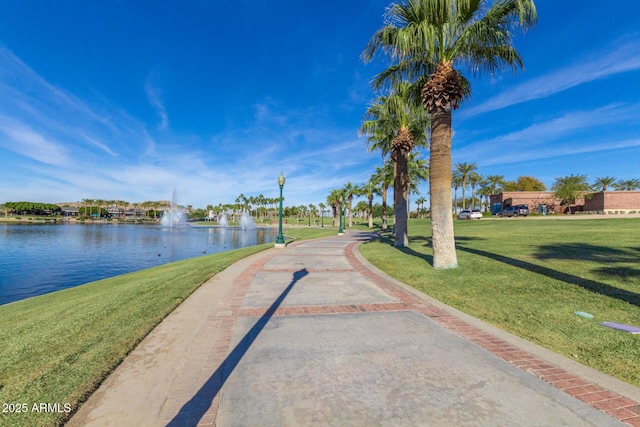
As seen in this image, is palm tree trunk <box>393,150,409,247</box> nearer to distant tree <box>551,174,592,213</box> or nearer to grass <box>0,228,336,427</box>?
grass <box>0,228,336,427</box>

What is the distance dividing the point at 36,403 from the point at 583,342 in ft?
21.8

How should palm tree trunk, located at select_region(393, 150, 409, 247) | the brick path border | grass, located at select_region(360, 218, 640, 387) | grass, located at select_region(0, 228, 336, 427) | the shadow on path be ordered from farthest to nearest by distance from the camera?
1. palm tree trunk, located at select_region(393, 150, 409, 247)
2. grass, located at select_region(360, 218, 640, 387)
3. grass, located at select_region(0, 228, 336, 427)
4. the brick path border
5. the shadow on path

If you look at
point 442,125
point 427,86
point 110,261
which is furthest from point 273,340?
point 110,261

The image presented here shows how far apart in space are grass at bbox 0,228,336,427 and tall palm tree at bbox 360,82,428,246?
40.1 feet

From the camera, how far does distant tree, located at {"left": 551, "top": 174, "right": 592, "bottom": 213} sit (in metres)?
44.1

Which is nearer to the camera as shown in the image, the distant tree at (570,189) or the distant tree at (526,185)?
the distant tree at (570,189)

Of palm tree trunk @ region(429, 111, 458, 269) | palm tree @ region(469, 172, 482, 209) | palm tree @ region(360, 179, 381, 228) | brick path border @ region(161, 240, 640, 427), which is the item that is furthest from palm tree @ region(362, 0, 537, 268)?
palm tree @ region(469, 172, 482, 209)

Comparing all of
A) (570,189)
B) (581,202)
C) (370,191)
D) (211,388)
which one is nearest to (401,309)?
(211,388)

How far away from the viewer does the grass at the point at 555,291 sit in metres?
4.12

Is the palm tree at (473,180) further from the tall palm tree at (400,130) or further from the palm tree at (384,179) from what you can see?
the tall palm tree at (400,130)

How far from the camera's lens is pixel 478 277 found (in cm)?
817

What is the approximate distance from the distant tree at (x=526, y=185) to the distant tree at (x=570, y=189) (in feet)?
82.5

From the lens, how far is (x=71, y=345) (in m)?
4.32

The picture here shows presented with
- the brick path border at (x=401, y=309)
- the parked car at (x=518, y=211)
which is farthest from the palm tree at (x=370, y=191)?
the brick path border at (x=401, y=309)
